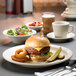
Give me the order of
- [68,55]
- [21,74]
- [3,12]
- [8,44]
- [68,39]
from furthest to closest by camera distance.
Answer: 1. [3,12]
2. [68,39]
3. [8,44]
4. [68,55]
5. [21,74]

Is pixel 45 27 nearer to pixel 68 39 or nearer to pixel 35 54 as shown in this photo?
pixel 68 39

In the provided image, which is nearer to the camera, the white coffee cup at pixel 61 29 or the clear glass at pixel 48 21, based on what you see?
the white coffee cup at pixel 61 29

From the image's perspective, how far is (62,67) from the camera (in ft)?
3.00

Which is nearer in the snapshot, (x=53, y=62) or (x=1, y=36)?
(x=53, y=62)

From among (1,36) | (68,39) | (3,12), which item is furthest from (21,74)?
(3,12)

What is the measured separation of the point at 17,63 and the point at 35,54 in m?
0.09

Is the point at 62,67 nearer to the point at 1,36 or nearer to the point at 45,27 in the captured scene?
the point at 45,27

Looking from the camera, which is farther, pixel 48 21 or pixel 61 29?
pixel 48 21

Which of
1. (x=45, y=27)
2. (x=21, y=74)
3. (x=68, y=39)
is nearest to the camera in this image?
(x=21, y=74)

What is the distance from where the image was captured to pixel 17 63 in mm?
888

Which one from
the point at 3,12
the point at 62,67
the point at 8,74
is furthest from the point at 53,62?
the point at 3,12

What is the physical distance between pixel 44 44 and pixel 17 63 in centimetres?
15

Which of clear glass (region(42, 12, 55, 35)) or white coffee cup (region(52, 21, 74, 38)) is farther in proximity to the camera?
clear glass (region(42, 12, 55, 35))

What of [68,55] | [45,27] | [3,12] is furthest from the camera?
[3,12]
